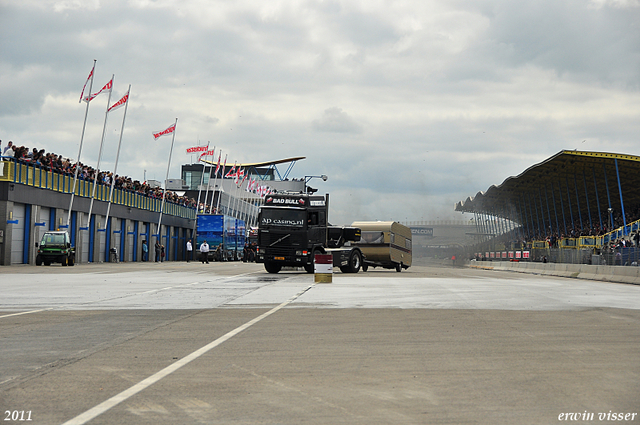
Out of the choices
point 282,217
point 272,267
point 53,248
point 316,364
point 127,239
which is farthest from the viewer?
point 127,239

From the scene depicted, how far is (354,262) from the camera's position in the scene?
3806 cm

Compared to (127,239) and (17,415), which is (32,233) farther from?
(17,415)

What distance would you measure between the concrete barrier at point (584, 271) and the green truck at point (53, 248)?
94.2ft

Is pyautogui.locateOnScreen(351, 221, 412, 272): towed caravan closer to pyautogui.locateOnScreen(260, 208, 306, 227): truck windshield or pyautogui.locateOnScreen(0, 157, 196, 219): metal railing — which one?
pyautogui.locateOnScreen(260, 208, 306, 227): truck windshield

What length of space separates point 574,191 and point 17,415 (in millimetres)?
84380

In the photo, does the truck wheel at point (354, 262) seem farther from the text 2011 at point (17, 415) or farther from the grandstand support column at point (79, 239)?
the text 2011 at point (17, 415)

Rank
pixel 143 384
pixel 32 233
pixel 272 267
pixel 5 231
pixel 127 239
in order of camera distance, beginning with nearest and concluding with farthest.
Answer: pixel 143 384 < pixel 272 267 < pixel 5 231 < pixel 32 233 < pixel 127 239

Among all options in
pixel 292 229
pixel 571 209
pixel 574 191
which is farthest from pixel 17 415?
pixel 571 209

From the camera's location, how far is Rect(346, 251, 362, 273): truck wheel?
37.5m

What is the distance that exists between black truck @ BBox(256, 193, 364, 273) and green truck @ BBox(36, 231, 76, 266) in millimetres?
15922

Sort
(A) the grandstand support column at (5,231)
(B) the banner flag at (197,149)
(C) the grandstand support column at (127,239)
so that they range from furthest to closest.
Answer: (B) the banner flag at (197,149) < (C) the grandstand support column at (127,239) < (A) the grandstand support column at (5,231)

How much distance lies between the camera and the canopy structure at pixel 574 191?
63.4 m

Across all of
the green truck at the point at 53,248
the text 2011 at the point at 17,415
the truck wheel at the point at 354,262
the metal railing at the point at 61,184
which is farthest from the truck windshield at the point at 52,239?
the text 2011 at the point at 17,415

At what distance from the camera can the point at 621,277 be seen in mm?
32719
